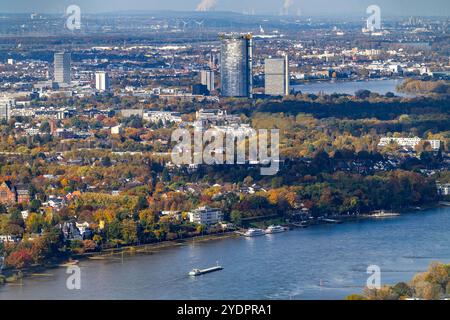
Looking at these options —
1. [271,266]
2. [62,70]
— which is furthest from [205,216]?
[62,70]

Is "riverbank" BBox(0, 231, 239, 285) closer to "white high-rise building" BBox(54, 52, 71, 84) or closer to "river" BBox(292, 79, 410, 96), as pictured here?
"river" BBox(292, 79, 410, 96)

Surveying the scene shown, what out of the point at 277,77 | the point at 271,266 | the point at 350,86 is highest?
the point at 271,266

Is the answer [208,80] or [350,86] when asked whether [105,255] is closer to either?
[208,80]

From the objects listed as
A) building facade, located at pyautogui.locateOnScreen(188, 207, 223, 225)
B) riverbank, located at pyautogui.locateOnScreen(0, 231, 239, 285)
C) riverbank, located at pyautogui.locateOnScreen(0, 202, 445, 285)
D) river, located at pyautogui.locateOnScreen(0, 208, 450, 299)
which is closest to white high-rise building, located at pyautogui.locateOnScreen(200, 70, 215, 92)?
riverbank, located at pyautogui.locateOnScreen(0, 202, 445, 285)
